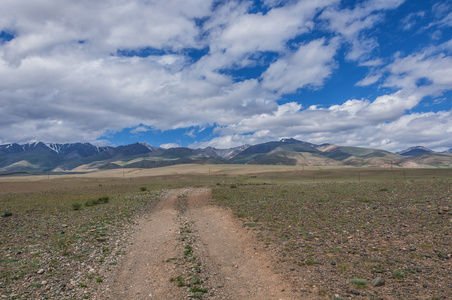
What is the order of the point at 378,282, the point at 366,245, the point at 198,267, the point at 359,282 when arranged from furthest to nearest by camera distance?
the point at 366,245, the point at 198,267, the point at 359,282, the point at 378,282

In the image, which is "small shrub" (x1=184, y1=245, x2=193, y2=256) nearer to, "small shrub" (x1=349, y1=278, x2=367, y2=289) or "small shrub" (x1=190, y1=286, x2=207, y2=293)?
"small shrub" (x1=190, y1=286, x2=207, y2=293)

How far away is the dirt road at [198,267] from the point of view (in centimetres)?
936

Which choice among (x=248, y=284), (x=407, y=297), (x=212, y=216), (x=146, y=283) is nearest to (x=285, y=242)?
(x=248, y=284)

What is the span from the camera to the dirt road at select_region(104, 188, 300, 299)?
936 cm

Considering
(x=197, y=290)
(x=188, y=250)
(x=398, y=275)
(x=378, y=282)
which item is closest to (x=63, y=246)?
(x=188, y=250)

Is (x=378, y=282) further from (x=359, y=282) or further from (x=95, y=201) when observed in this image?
(x=95, y=201)

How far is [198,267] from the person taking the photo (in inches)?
450

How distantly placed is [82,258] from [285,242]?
11182 millimetres

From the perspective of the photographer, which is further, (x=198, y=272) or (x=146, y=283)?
(x=198, y=272)

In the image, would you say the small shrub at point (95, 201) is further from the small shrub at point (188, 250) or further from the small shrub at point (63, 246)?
the small shrub at point (188, 250)

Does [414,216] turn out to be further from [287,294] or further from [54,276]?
[54,276]

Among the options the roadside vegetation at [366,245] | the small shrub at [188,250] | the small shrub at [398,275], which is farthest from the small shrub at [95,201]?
the small shrub at [398,275]

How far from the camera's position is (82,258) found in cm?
1322

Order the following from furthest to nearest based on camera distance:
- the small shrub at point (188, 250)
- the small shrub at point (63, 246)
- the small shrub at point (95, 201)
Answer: the small shrub at point (95, 201) → the small shrub at point (63, 246) → the small shrub at point (188, 250)
